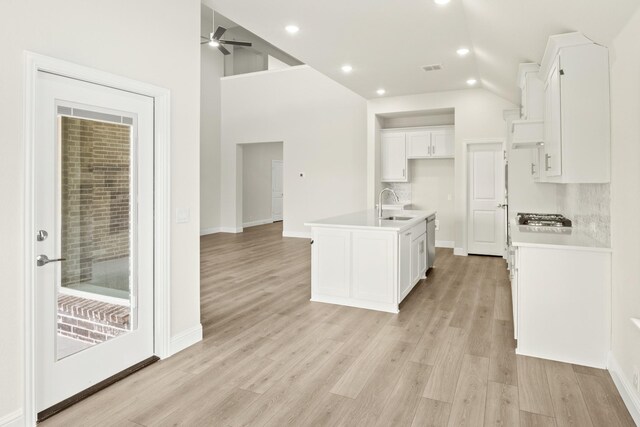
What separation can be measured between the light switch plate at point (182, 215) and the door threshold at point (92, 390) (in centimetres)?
102

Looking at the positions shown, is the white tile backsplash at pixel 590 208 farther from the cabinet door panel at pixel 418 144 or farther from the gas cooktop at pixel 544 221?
the cabinet door panel at pixel 418 144

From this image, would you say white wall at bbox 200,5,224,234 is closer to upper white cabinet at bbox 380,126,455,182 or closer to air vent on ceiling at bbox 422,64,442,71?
upper white cabinet at bbox 380,126,455,182

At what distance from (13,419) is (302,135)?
25.7 ft

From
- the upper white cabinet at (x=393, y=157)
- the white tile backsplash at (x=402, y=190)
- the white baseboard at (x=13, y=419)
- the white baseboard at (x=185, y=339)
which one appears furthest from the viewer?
the white tile backsplash at (x=402, y=190)

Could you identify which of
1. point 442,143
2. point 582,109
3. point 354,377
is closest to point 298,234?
point 442,143

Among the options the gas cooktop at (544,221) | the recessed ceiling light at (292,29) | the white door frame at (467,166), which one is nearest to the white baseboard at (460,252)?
the white door frame at (467,166)

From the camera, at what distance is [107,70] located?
249 cm

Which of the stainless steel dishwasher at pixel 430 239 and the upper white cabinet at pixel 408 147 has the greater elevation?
the upper white cabinet at pixel 408 147

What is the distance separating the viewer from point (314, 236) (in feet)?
14.3

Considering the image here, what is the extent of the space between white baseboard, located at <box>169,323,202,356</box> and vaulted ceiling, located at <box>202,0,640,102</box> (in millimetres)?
2915

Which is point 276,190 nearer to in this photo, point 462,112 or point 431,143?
point 431,143

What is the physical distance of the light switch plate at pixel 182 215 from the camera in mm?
3049

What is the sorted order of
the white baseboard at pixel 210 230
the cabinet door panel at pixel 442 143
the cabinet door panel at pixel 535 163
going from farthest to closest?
the white baseboard at pixel 210 230 → the cabinet door panel at pixel 442 143 → the cabinet door panel at pixel 535 163

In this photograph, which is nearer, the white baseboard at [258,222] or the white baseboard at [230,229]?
the white baseboard at [230,229]
